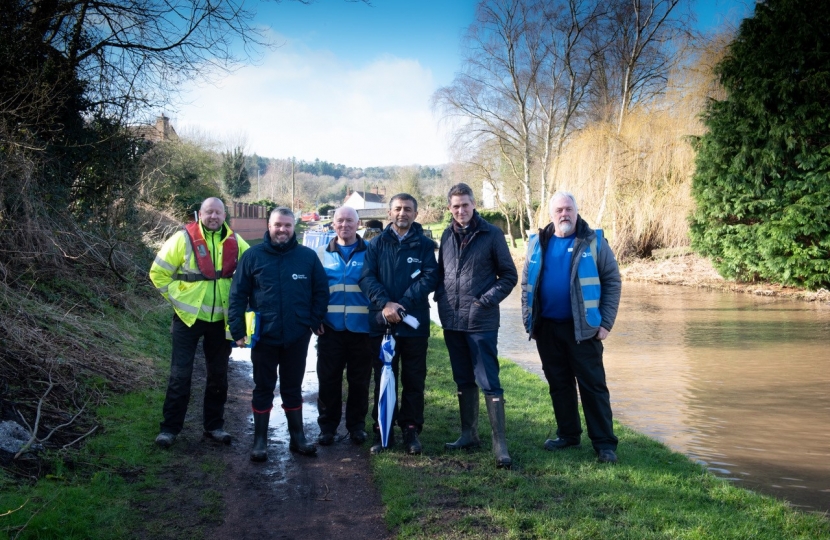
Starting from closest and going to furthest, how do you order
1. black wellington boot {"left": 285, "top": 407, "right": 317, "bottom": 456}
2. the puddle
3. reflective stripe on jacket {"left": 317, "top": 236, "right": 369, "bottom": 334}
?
1. the puddle
2. black wellington boot {"left": 285, "top": 407, "right": 317, "bottom": 456}
3. reflective stripe on jacket {"left": 317, "top": 236, "right": 369, "bottom": 334}

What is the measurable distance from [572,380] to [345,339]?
6.71 ft

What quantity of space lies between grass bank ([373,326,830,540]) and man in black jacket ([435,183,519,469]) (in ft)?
1.31

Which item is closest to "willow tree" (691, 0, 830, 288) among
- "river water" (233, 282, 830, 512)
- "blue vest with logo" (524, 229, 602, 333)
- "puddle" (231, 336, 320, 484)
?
"river water" (233, 282, 830, 512)

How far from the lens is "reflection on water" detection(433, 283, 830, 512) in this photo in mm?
5934

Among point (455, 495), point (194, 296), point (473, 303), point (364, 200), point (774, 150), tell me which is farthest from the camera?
point (364, 200)

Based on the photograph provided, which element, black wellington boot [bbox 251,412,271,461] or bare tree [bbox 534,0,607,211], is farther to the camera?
bare tree [bbox 534,0,607,211]

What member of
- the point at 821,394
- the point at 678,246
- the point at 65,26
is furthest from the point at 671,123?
the point at 65,26

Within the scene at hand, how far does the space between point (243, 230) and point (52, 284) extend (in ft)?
105

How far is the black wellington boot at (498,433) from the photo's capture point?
5016mm

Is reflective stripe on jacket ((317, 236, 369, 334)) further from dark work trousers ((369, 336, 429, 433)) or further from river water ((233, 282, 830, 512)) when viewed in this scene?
river water ((233, 282, 830, 512))

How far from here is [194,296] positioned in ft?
18.4

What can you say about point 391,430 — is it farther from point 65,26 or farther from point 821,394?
point 65,26

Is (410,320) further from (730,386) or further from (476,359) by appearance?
(730,386)

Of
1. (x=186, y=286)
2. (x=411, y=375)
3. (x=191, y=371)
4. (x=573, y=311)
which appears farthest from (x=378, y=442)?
(x=186, y=286)
